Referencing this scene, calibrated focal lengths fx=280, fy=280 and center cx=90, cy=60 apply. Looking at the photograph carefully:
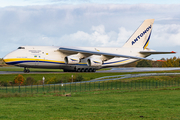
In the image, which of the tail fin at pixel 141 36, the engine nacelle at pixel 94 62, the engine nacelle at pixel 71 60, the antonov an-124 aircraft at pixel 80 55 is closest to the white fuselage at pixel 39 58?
the antonov an-124 aircraft at pixel 80 55

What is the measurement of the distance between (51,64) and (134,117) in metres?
31.4

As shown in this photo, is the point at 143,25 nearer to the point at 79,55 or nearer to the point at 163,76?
the point at 163,76

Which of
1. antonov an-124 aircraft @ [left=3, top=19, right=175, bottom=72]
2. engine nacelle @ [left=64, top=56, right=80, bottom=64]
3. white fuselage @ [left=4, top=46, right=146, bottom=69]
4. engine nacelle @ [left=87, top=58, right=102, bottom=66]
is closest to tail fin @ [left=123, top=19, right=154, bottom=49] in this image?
antonov an-124 aircraft @ [left=3, top=19, right=175, bottom=72]

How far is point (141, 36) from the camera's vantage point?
57188 millimetres

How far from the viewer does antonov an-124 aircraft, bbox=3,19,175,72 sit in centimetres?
4472

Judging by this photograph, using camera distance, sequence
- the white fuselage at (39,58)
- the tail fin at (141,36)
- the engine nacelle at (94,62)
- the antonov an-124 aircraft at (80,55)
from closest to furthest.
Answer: the white fuselage at (39,58), the antonov an-124 aircraft at (80,55), the engine nacelle at (94,62), the tail fin at (141,36)

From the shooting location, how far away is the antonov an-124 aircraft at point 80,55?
4472 cm

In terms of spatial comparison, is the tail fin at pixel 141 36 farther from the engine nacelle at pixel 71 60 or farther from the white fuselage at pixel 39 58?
the engine nacelle at pixel 71 60

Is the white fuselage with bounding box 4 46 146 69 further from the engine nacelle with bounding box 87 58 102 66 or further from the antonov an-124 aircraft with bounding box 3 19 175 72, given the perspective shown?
the engine nacelle with bounding box 87 58 102 66

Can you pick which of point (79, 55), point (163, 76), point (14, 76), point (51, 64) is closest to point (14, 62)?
point (14, 76)

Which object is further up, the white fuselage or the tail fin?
the tail fin

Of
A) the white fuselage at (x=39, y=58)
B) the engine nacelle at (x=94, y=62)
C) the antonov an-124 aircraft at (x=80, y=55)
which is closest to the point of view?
the white fuselage at (x=39, y=58)

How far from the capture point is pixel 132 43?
2238 inches

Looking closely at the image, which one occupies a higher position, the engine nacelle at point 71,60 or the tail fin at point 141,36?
the tail fin at point 141,36
